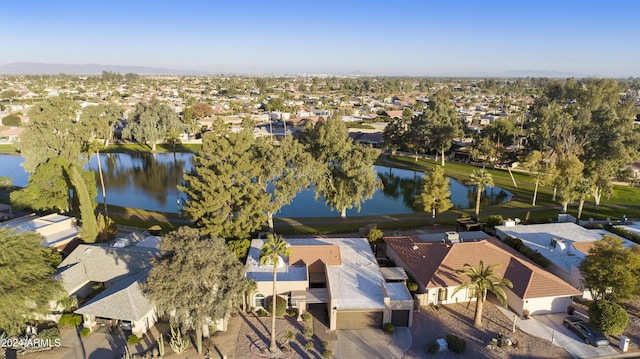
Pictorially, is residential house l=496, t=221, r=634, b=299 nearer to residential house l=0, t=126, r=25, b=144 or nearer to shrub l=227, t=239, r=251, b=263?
shrub l=227, t=239, r=251, b=263

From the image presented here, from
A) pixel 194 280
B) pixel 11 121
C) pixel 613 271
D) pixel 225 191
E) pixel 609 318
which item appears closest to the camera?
pixel 194 280

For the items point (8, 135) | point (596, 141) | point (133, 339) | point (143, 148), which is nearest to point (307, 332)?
point (133, 339)

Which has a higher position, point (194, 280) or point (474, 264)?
point (194, 280)

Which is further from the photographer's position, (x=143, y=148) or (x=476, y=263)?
(x=143, y=148)

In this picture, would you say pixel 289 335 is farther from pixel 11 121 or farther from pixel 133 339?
pixel 11 121

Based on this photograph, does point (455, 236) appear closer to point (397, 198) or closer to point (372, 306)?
point (372, 306)

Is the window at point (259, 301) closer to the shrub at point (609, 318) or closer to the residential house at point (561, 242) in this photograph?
the shrub at point (609, 318)
